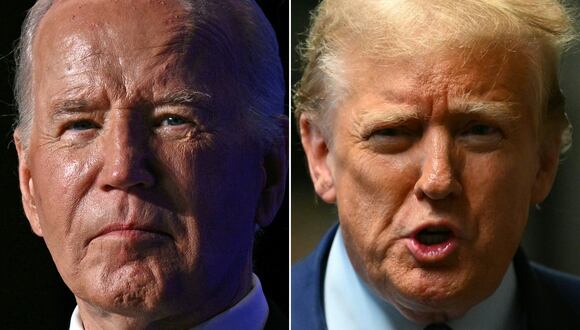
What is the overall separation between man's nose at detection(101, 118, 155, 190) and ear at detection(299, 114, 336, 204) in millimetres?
366

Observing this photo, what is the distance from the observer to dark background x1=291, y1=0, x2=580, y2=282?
7.61 ft

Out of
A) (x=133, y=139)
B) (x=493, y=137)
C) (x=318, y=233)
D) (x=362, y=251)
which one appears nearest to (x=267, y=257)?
(x=318, y=233)

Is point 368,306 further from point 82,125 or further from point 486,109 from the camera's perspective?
point 82,125

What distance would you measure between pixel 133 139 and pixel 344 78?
1.49ft

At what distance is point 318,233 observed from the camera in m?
2.42

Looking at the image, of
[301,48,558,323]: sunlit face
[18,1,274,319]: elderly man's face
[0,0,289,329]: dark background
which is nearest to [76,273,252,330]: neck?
[18,1,274,319]: elderly man's face

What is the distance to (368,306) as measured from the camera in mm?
2311

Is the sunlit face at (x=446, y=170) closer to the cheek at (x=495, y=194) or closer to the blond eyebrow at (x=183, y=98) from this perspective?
the cheek at (x=495, y=194)

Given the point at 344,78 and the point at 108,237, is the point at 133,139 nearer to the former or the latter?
the point at 108,237

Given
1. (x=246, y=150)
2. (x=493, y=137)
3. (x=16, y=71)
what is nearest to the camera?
(x=493, y=137)

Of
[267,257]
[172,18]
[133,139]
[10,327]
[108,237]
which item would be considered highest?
[172,18]

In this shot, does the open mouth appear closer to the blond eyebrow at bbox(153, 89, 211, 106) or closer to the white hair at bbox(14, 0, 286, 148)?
the white hair at bbox(14, 0, 286, 148)

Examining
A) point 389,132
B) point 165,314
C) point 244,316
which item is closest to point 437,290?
point 389,132

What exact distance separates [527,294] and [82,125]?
0.99 meters
